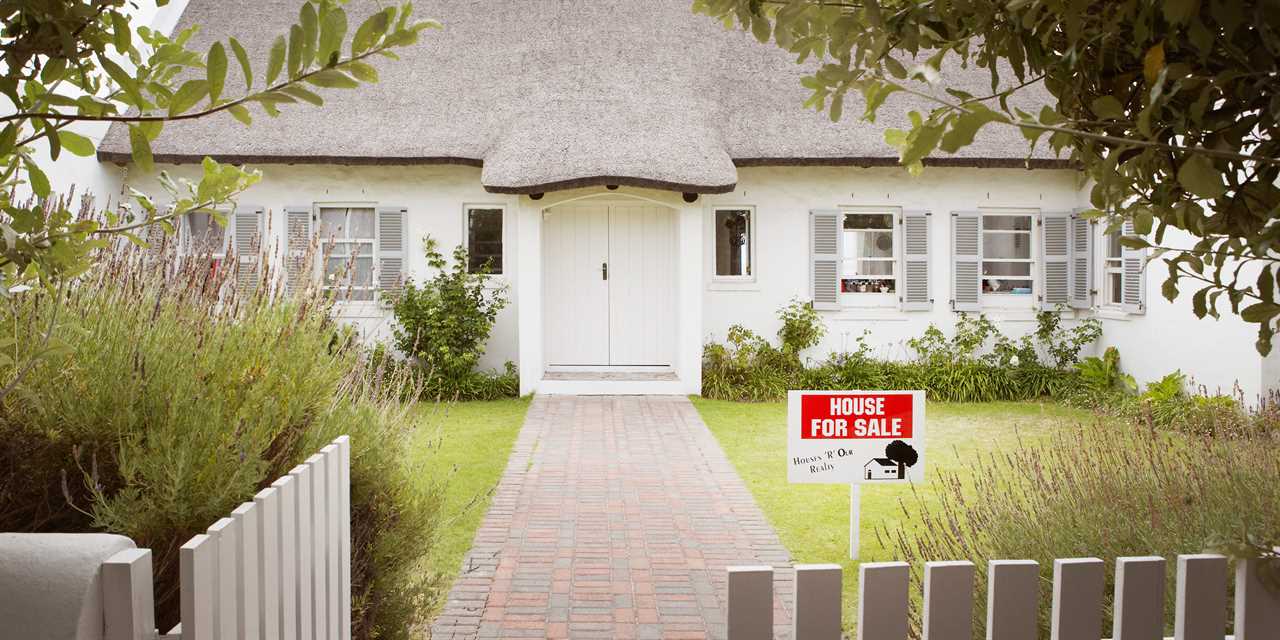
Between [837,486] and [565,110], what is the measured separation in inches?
312

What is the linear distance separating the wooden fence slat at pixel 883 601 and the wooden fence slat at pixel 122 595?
4.21 ft

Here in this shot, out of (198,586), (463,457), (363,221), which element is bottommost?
(463,457)

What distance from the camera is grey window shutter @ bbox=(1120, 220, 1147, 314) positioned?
42.7 ft

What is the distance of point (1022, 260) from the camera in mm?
14938

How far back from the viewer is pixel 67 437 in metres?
2.78

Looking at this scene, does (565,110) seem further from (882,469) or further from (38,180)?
(38,180)

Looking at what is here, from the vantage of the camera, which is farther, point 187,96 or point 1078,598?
point 1078,598

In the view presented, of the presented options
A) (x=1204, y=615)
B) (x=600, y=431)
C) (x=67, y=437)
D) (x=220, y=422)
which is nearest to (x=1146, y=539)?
(x=1204, y=615)

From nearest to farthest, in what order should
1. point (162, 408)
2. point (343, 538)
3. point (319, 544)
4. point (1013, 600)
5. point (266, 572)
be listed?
1. point (1013, 600)
2. point (266, 572)
3. point (319, 544)
4. point (162, 408)
5. point (343, 538)

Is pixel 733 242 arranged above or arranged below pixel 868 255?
above

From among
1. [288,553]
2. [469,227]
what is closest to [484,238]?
[469,227]

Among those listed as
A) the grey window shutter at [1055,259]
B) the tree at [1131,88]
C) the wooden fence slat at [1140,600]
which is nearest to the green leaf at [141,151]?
the tree at [1131,88]

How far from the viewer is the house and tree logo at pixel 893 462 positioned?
5875mm

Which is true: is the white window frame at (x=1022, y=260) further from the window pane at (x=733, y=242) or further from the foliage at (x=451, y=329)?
the foliage at (x=451, y=329)
